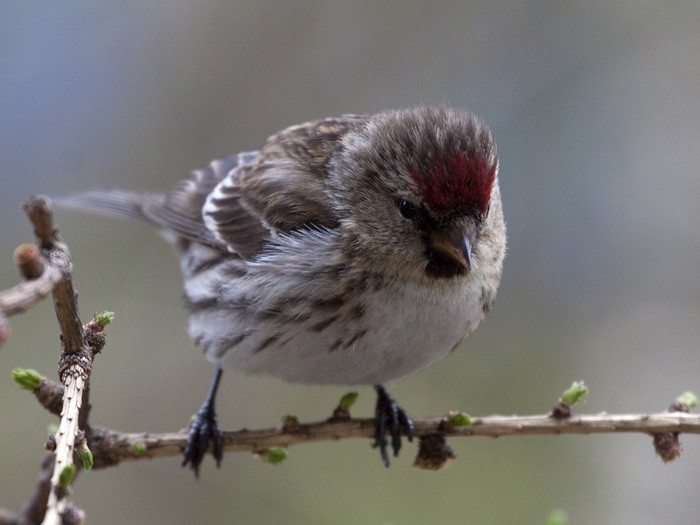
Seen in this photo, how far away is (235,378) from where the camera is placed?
17.2 ft

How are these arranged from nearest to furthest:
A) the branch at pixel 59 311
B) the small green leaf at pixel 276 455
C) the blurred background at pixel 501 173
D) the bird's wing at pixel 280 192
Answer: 1. the branch at pixel 59 311
2. the small green leaf at pixel 276 455
3. the bird's wing at pixel 280 192
4. the blurred background at pixel 501 173

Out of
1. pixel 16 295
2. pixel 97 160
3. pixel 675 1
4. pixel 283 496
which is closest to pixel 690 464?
pixel 283 496

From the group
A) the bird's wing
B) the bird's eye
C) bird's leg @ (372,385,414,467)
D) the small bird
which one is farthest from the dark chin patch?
bird's leg @ (372,385,414,467)

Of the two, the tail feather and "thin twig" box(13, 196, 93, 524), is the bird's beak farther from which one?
the tail feather

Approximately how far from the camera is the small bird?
2.82m

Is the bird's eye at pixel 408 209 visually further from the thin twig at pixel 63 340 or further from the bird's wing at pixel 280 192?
the thin twig at pixel 63 340

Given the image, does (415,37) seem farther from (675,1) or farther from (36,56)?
(36,56)

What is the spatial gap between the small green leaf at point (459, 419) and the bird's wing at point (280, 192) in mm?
832

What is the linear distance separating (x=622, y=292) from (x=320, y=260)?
3.58 metres

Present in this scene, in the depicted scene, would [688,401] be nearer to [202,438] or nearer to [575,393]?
[575,393]

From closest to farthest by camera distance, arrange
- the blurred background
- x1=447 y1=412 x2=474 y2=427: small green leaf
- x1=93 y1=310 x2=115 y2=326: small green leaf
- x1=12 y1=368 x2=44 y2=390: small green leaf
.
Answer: x1=93 y1=310 x2=115 y2=326: small green leaf, x1=12 y1=368 x2=44 y2=390: small green leaf, x1=447 y1=412 x2=474 y2=427: small green leaf, the blurred background

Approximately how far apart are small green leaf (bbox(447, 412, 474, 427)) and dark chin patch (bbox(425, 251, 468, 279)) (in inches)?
19.2

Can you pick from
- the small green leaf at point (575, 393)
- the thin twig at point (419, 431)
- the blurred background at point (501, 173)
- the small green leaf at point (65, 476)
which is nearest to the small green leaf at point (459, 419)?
the thin twig at point (419, 431)

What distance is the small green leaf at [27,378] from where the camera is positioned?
2053 millimetres
